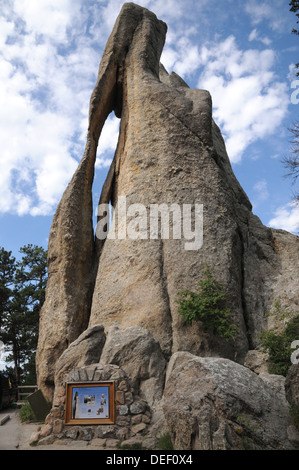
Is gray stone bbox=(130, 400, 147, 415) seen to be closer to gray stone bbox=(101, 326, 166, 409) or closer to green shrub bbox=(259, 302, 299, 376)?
gray stone bbox=(101, 326, 166, 409)

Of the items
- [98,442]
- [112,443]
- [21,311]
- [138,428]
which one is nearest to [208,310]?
[138,428]

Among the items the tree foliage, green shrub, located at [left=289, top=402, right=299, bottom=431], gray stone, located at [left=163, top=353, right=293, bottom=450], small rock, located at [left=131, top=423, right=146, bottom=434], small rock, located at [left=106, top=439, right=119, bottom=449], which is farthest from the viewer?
the tree foliage

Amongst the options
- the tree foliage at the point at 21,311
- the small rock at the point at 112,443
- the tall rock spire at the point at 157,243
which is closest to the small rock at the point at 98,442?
the small rock at the point at 112,443

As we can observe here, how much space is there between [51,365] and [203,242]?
19.7 feet

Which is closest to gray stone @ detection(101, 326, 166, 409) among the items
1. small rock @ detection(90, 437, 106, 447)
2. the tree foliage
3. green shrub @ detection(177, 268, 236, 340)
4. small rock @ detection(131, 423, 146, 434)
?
small rock @ detection(131, 423, 146, 434)

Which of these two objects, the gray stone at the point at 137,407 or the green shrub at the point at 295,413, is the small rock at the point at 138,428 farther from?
the green shrub at the point at 295,413

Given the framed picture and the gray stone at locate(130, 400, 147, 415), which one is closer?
the framed picture

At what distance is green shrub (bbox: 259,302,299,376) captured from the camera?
954cm

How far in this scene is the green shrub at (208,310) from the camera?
10.2m

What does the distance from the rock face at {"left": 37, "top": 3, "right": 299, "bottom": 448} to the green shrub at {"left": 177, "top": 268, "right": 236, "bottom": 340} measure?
12.0 inches

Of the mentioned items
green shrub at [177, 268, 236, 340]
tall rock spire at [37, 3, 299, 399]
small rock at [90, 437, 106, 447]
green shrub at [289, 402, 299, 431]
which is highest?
tall rock spire at [37, 3, 299, 399]

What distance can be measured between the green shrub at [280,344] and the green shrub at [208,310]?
892 mm

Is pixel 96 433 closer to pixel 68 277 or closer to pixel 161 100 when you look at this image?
pixel 68 277
